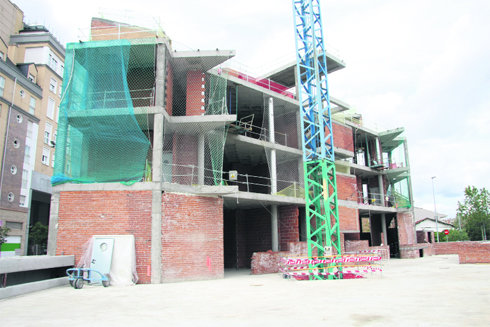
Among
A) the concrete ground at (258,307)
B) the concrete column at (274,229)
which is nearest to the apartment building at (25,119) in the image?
the concrete column at (274,229)

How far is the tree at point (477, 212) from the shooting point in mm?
43562

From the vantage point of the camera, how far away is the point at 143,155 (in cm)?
1483

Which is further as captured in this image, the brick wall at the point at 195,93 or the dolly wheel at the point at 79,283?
the brick wall at the point at 195,93

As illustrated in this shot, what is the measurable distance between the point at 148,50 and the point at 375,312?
14439 millimetres

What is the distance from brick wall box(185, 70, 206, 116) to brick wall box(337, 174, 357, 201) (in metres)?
12.9

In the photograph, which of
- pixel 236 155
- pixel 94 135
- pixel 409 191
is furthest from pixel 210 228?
pixel 409 191

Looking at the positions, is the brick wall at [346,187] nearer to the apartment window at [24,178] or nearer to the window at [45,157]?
the apartment window at [24,178]

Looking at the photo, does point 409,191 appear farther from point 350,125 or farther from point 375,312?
point 375,312

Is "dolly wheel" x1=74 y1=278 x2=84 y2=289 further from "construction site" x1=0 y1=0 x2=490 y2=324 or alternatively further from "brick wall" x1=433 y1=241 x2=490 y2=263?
"brick wall" x1=433 y1=241 x2=490 y2=263

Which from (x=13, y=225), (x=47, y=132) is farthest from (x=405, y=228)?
(x=47, y=132)

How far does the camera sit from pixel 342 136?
27719mm

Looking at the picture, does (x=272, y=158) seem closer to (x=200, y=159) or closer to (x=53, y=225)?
(x=200, y=159)

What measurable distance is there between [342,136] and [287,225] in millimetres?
10110

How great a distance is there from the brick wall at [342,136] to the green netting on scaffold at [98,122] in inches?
621
